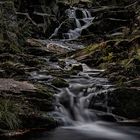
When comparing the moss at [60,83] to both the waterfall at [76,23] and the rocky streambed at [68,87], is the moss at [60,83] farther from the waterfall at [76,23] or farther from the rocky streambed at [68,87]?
the waterfall at [76,23]

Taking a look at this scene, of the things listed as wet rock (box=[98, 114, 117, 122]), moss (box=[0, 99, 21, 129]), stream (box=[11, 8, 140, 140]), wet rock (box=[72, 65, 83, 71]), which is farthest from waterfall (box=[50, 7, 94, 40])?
moss (box=[0, 99, 21, 129])

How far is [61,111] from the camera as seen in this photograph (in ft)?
34.6

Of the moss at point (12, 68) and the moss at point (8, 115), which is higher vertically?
the moss at point (12, 68)

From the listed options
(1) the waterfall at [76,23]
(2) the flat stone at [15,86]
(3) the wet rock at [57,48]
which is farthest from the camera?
(1) the waterfall at [76,23]

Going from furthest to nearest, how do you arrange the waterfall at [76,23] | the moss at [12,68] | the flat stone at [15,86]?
the waterfall at [76,23] < the moss at [12,68] < the flat stone at [15,86]

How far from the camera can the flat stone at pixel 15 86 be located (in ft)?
34.9

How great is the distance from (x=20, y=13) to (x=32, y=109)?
49.4ft

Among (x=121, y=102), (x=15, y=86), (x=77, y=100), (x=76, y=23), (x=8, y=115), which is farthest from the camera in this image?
(x=76, y=23)

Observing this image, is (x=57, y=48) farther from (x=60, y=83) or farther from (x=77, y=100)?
(x=77, y=100)

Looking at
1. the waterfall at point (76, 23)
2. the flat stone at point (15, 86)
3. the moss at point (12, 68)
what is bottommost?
the flat stone at point (15, 86)

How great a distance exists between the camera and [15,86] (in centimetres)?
1095

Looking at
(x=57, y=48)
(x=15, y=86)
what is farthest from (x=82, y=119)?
(x=57, y=48)

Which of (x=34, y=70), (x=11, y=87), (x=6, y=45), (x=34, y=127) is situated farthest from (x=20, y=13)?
(x=34, y=127)

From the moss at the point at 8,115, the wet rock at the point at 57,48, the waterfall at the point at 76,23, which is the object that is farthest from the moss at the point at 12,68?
the waterfall at the point at 76,23
